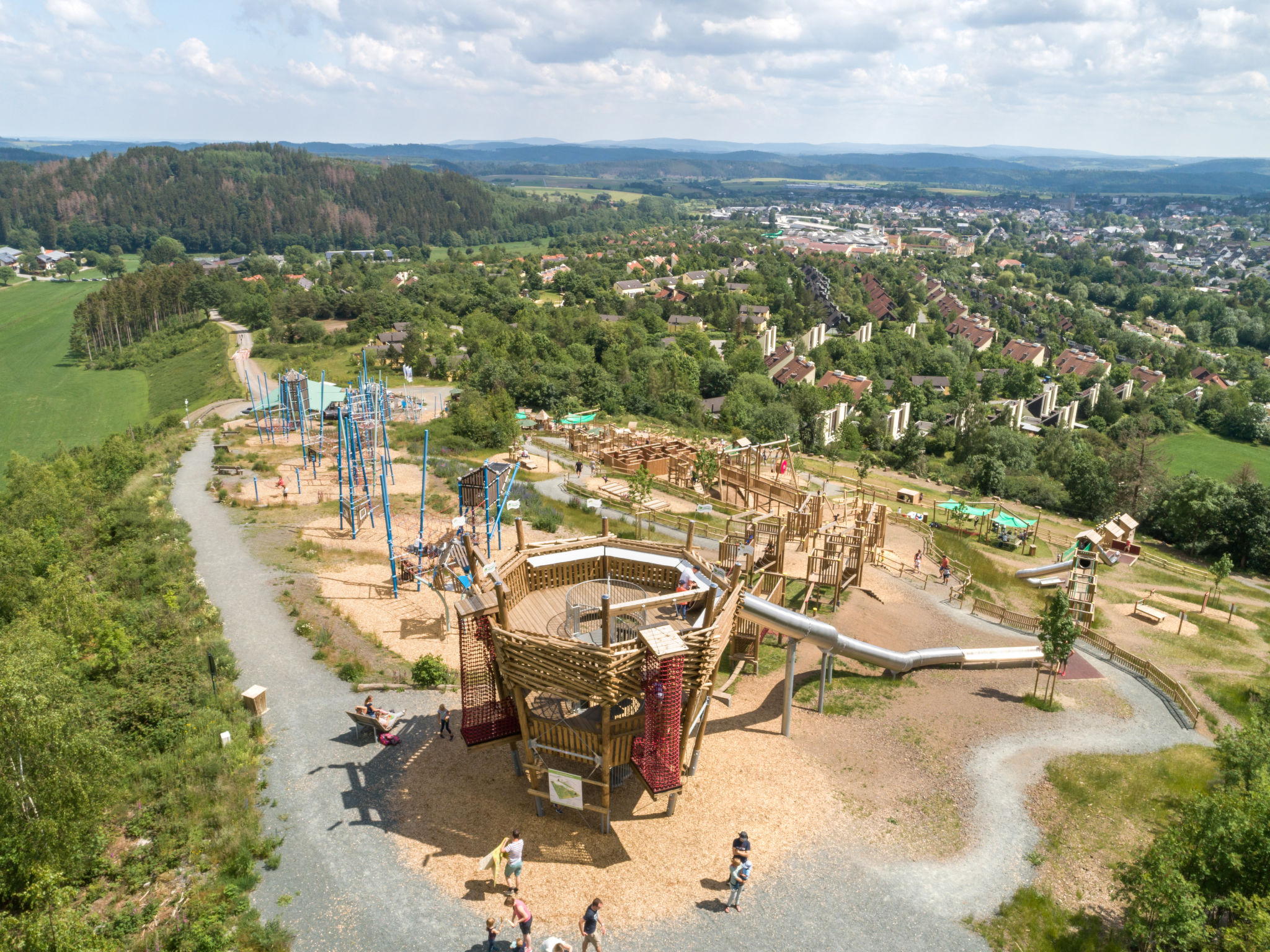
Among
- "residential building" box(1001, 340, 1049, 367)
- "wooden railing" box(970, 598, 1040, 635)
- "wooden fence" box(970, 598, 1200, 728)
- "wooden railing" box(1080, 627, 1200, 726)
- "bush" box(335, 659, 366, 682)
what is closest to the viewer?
"bush" box(335, 659, 366, 682)

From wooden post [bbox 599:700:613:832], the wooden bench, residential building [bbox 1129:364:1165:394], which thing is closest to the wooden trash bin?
the wooden bench

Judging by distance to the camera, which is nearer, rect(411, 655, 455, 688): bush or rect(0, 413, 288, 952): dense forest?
rect(0, 413, 288, 952): dense forest

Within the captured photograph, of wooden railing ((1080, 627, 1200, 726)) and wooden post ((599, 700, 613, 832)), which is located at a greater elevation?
wooden post ((599, 700, 613, 832))

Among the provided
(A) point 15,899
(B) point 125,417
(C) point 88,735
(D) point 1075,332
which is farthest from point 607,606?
(D) point 1075,332

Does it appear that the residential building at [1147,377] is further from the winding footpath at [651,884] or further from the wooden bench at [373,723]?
the wooden bench at [373,723]

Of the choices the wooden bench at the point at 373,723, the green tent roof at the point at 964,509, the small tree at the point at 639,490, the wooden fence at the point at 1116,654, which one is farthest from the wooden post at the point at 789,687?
the green tent roof at the point at 964,509

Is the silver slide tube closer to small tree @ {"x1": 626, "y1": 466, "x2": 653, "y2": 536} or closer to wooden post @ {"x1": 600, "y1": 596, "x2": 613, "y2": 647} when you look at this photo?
wooden post @ {"x1": 600, "y1": 596, "x2": 613, "y2": 647}
